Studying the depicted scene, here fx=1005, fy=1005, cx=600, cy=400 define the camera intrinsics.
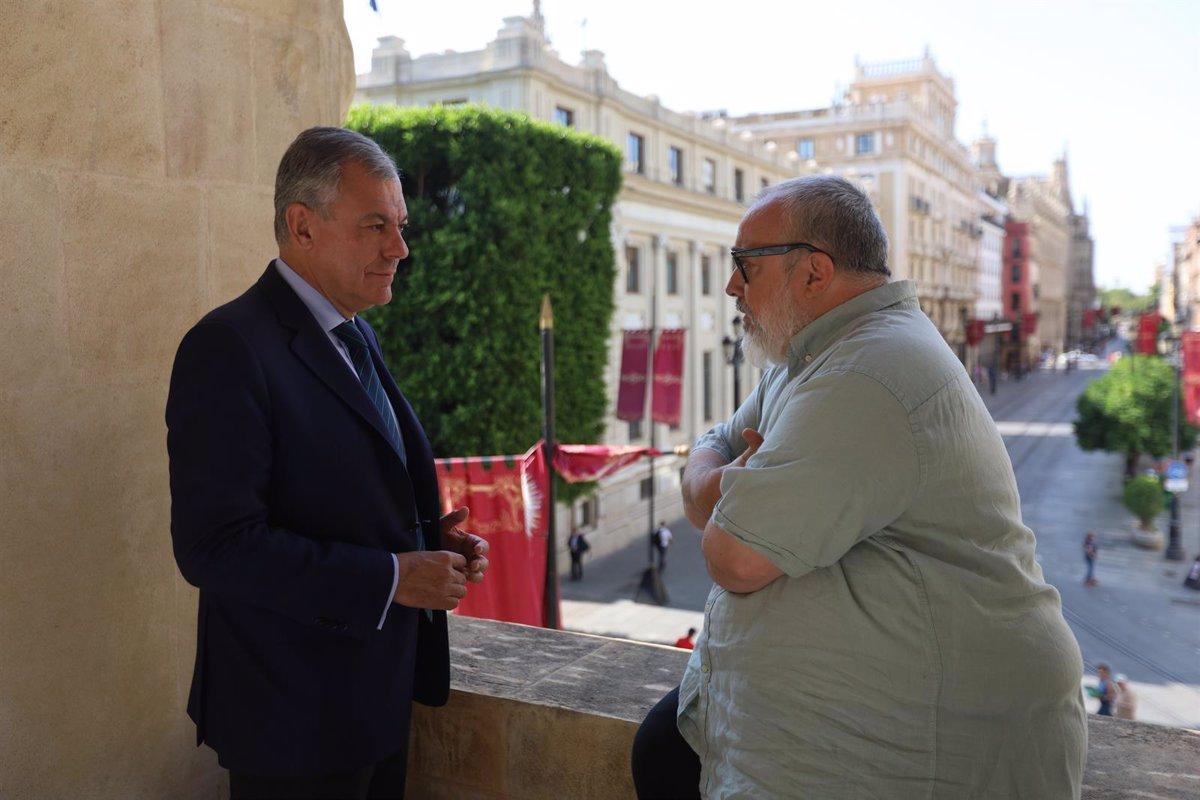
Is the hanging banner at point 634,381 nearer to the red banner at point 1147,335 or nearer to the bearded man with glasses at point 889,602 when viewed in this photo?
the bearded man with glasses at point 889,602

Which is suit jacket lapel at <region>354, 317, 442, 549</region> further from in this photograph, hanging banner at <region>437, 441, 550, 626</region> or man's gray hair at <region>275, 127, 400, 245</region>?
hanging banner at <region>437, 441, 550, 626</region>

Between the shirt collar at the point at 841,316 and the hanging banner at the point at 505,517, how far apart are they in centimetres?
859

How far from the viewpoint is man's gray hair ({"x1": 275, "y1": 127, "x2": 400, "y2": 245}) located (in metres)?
1.96

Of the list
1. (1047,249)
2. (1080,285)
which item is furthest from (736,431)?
(1080,285)

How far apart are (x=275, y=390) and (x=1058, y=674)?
1412 mm

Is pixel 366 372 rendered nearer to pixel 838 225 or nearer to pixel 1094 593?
pixel 838 225

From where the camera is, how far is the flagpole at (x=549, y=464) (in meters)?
8.73

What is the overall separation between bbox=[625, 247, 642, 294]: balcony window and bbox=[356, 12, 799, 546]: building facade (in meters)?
0.04

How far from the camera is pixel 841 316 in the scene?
5.82 ft

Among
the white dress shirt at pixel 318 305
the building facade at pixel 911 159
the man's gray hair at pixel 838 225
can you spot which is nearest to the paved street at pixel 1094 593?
the man's gray hair at pixel 838 225

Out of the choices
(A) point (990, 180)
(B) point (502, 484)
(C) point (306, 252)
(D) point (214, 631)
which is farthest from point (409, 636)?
(A) point (990, 180)

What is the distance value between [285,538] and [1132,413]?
117 ft

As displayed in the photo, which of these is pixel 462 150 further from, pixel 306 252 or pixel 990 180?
pixel 990 180

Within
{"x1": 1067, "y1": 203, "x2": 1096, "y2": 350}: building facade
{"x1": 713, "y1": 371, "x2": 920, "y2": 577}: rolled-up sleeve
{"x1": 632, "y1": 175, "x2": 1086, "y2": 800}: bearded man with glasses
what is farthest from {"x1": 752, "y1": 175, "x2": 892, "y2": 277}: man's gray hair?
{"x1": 1067, "y1": 203, "x2": 1096, "y2": 350}: building facade
